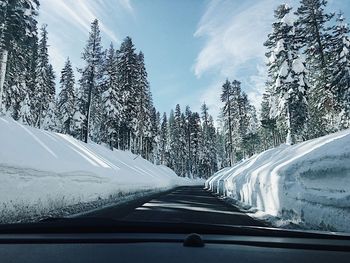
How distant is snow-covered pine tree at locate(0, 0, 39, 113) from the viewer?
27734mm

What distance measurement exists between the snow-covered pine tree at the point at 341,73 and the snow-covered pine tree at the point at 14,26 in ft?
82.8

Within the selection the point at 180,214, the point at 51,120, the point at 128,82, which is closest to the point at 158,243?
the point at 180,214

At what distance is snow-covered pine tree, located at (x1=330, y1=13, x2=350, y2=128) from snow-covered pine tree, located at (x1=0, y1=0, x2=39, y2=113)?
82.8ft

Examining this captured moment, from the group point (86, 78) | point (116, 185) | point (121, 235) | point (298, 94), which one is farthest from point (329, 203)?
point (86, 78)

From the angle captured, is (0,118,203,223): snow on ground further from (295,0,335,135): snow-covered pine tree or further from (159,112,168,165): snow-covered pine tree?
(159,112,168,165): snow-covered pine tree

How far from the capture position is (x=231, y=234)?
3.84 meters

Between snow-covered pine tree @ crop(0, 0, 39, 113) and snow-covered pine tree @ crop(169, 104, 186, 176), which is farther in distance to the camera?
snow-covered pine tree @ crop(169, 104, 186, 176)

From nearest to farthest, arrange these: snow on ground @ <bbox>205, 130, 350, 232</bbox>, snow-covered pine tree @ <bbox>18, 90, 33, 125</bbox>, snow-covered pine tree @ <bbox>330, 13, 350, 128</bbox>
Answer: snow on ground @ <bbox>205, 130, 350, 232</bbox>
snow-covered pine tree @ <bbox>330, 13, 350, 128</bbox>
snow-covered pine tree @ <bbox>18, 90, 33, 125</bbox>

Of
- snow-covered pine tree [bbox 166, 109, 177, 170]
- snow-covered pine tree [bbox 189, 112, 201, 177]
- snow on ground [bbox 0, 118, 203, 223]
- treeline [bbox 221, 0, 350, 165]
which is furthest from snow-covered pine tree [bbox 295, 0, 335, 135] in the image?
snow-covered pine tree [bbox 166, 109, 177, 170]

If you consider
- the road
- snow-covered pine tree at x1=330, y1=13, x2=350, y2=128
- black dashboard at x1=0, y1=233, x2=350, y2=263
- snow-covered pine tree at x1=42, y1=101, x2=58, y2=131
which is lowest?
black dashboard at x1=0, y1=233, x2=350, y2=263

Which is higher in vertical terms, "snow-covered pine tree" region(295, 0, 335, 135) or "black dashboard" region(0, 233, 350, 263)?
"snow-covered pine tree" region(295, 0, 335, 135)

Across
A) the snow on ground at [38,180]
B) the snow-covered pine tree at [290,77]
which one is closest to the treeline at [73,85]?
the snow on ground at [38,180]

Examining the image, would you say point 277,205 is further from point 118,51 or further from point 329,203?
point 118,51

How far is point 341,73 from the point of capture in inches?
1342
